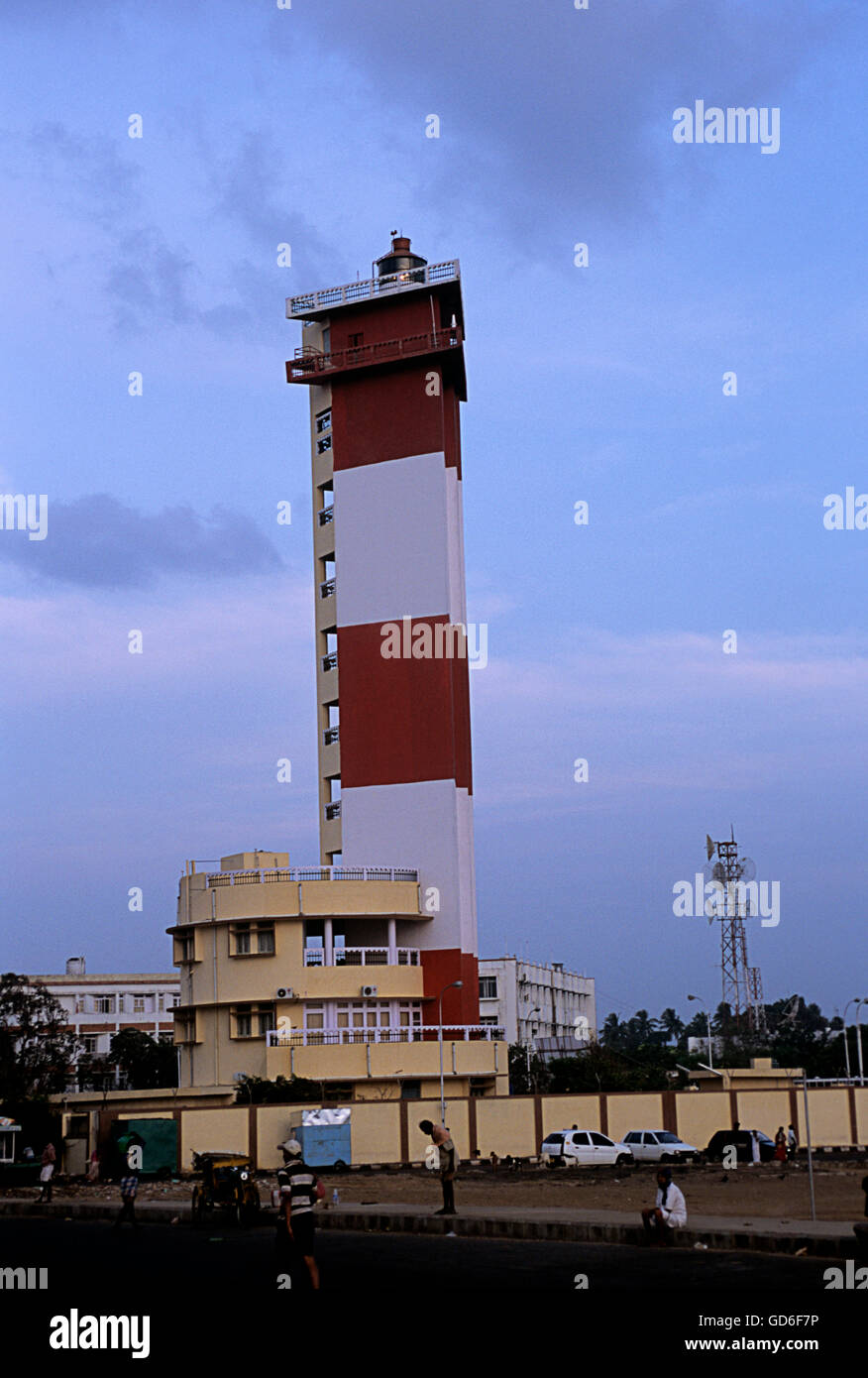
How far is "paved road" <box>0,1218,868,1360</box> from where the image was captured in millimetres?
15984

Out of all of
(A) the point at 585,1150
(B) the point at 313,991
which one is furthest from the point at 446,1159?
(B) the point at 313,991

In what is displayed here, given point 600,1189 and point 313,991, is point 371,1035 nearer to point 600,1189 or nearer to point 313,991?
point 313,991

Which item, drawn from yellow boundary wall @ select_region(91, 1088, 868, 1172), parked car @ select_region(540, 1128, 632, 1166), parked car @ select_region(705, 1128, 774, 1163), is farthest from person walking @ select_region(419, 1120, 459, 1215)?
parked car @ select_region(705, 1128, 774, 1163)

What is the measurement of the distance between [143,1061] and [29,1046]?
26.4 meters

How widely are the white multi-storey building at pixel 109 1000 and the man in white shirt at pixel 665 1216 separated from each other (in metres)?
116

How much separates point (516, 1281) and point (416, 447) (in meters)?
60.4

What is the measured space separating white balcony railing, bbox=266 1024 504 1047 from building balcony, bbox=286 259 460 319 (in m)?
36.9

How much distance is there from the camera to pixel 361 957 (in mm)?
70625

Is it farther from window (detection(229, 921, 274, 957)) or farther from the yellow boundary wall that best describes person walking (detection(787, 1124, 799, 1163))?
window (detection(229, 921, 274, 957))

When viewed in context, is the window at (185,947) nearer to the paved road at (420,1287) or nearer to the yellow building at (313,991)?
the yellow building at (313,991)

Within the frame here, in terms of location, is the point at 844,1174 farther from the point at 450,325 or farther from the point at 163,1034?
the point at 163,1034

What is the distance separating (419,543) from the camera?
7525 cm
